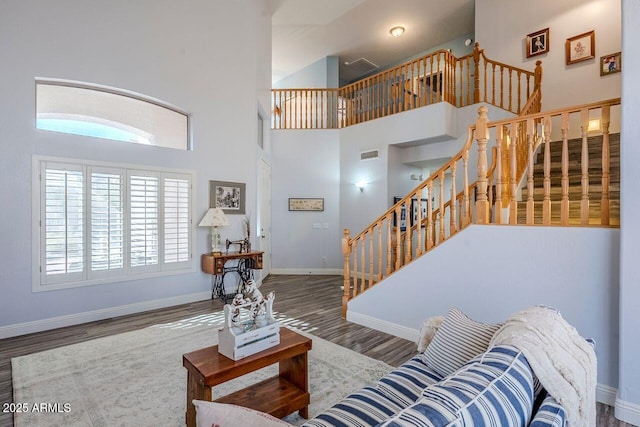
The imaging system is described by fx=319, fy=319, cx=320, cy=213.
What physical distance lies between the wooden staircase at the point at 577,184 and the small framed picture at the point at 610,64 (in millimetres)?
1302

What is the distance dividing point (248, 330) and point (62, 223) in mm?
3160

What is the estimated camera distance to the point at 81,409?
2246mm

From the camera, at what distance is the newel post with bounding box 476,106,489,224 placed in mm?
2898

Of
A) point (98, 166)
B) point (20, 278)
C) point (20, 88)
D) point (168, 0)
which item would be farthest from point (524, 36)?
point (20, 278)

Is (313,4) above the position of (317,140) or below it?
above

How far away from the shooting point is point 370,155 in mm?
6535

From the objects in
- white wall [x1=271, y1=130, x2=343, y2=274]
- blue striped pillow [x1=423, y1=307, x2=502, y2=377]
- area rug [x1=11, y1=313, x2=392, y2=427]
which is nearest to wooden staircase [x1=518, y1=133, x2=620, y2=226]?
blue striped pillow [x1=423, y1=307, x2=502, y2=377]

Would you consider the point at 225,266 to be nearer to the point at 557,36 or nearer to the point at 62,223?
the point at 62,223

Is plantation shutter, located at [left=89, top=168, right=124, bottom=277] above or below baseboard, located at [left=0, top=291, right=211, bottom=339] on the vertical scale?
above

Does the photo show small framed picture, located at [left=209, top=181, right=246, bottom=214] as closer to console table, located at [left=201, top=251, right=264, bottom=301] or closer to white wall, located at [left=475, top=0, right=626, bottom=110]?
console table, located at [left=201, top=251, right=264, bottom=301]

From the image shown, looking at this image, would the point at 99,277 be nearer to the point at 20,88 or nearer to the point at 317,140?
the point at 20,88

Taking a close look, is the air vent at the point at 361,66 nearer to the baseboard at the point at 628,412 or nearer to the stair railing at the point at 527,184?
the stair railing at the point at 527,184

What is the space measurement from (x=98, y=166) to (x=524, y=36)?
291 inches

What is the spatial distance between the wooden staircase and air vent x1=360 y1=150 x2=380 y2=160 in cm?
268
